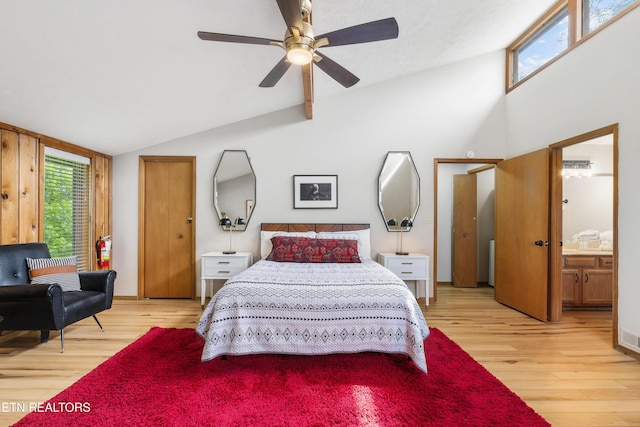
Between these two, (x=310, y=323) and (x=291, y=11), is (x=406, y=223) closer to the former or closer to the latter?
(x=310, y=323)

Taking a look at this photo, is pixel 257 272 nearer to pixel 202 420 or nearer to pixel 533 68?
pixel 202 420

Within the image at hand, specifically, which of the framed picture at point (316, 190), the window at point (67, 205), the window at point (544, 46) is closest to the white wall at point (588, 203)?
the window at point (544, 46)

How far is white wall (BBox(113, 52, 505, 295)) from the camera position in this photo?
4.42 metres

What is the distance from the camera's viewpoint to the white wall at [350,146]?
442 centimetres

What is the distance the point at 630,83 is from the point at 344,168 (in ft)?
9.74

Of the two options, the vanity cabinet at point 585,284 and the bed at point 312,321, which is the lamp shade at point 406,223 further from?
the vanity cabinet at point 585,284

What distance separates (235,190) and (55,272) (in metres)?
2.16

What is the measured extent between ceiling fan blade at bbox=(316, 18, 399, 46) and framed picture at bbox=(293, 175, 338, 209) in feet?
7.65

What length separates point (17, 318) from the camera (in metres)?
2.63

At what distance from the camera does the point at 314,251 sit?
147 inches

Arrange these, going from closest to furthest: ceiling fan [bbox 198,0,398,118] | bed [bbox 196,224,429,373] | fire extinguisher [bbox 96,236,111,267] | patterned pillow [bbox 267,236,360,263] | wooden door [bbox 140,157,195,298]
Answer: ceiling fan [bbox 198,0,398,118], bed [bbox 196,224,429,373], patterned pillow [bbox 267,236,360,263], fire extinguisher [bbox 96,236,111,267], wooden door [bbox 140,157,195,298]

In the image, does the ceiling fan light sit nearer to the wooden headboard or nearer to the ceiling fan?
the ceiling fan

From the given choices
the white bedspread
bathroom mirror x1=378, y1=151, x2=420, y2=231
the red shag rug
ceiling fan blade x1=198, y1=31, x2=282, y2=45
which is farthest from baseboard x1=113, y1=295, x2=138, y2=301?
ceiling fan blade x1=198, y1=31, x2=282, y2=45

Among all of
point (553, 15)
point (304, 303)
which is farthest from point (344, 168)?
point (553, 15)
